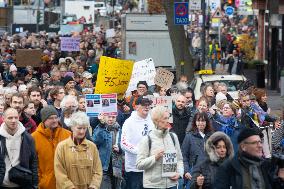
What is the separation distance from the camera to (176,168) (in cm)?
1228

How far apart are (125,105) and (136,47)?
20.0 m

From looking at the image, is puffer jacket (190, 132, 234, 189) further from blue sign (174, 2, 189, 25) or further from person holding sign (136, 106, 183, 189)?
blue sign (174, 2, 189, 25)

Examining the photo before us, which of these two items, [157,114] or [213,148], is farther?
[157,114]

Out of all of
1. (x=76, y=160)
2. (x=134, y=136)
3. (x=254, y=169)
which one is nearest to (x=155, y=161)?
(x=76, y=160)

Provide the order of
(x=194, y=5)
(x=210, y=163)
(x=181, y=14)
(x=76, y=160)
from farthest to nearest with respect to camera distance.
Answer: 1. (x=194, y=5)
2. (x=181, y=14)
3. (x=76, y=160)
4. (x=210, y=163)

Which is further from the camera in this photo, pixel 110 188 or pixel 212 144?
pixel 110 188

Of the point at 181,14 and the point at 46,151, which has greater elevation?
the point at 181,14

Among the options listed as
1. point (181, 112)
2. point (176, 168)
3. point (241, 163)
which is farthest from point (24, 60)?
point (241, 163)

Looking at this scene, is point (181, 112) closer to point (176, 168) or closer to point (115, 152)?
point (115, 152)

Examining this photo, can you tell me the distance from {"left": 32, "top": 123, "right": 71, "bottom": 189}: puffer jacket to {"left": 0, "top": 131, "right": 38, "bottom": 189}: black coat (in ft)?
1.24

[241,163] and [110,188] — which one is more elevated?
[241,163]

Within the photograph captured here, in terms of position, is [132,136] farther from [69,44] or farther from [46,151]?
[69,44]

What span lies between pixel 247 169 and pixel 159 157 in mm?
2448

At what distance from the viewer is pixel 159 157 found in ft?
39.7
